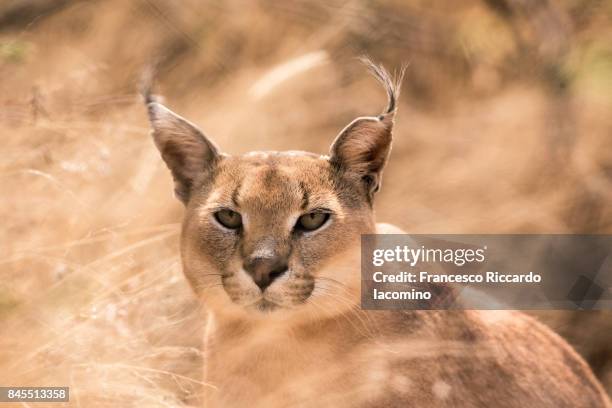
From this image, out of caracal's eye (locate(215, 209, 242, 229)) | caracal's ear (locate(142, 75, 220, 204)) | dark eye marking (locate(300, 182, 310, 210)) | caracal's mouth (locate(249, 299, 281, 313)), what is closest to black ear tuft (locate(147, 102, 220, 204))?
caracal's ear (locate(142, 75, 220, 204))

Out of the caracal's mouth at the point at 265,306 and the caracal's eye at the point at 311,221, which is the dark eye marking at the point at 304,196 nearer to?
the caracal's eye at the point at 311,221

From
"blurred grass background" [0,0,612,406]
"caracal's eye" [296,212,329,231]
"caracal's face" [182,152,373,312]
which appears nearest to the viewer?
"caracal's face" [182,152,373,312]

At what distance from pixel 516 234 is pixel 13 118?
2128 millimetres

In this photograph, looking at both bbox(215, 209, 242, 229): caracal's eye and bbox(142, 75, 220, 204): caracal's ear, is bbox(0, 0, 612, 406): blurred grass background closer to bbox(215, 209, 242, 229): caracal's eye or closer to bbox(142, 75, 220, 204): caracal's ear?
bbox(142, 75, 220, 204): caracal's ear

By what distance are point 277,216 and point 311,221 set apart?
4.4 inches

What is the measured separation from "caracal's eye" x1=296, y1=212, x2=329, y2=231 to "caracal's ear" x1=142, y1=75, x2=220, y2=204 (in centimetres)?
38

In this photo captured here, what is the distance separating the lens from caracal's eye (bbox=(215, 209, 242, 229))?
9.38ft

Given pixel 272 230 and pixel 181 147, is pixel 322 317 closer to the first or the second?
pixel 272 230

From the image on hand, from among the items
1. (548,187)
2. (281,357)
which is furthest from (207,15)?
(281,357)

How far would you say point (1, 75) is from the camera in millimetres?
4094

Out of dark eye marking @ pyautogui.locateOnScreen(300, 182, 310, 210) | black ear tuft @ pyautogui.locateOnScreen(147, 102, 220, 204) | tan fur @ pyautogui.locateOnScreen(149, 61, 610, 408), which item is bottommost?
tan fur @ pyautogui.locateOnScreen(149, 61, 610, 408)

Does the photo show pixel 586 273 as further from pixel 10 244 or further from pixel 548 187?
pixel 10 244

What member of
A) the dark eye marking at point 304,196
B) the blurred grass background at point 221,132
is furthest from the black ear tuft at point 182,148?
the blurred grass background at point 221,132

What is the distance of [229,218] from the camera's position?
2873mm
